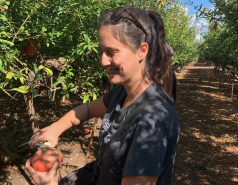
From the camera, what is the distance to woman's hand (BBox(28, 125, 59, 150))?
1.27 metres

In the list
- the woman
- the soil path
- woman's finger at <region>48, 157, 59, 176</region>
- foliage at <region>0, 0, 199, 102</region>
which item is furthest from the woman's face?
the soil path

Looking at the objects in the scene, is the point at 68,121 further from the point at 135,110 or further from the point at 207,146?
the point at 207,146

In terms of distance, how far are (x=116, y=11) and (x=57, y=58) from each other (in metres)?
1.62

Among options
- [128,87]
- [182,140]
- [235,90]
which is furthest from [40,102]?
[235,90]

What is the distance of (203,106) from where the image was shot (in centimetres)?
957

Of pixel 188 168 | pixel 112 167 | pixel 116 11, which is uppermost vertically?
pixel 116 11

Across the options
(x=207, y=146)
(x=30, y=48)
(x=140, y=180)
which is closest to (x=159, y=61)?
(x=140, y=180)

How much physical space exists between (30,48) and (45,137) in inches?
55.5

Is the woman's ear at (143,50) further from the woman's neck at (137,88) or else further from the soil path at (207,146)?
the soil path at (207,146)

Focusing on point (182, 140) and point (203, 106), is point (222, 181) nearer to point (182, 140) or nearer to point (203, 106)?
point (182, 140)

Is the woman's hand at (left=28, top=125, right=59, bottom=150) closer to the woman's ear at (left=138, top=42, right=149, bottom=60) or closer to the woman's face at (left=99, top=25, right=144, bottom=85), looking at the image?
the woman's face at (left=99, top=25, right=144, bottom=85)

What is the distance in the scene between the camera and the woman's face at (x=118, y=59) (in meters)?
1.08

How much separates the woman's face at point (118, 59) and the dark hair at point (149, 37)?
3 cm

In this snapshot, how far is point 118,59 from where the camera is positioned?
1.08 meters
